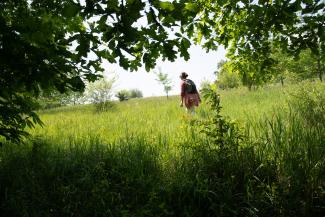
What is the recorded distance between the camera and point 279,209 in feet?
10.9

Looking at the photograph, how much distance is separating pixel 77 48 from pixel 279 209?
A: 8.91ft

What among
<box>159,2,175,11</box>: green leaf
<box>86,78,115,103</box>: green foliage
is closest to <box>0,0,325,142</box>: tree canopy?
<box>159,2,175,11</box>: green leaf

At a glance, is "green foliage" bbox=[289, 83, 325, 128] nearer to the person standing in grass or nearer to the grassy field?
the grassy field

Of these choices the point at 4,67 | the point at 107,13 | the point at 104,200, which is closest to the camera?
the point at 107,13

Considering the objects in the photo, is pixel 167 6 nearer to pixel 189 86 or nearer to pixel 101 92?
pixel 189 86

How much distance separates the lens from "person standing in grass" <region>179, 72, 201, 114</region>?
942cm

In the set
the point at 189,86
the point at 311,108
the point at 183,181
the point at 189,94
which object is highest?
the point at 189,86

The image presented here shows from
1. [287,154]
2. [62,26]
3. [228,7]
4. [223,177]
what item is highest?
[228,7]

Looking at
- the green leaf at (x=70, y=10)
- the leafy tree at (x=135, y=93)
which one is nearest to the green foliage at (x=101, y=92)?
the green leaf at (x=70, y=10)

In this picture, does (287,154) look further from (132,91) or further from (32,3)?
(132,91)

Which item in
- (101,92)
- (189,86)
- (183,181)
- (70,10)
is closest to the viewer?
(70,10)

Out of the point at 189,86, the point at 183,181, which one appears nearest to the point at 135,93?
the point at 189,86

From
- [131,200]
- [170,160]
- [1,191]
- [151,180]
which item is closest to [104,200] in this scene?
[131,200]

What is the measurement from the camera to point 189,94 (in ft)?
31.1
